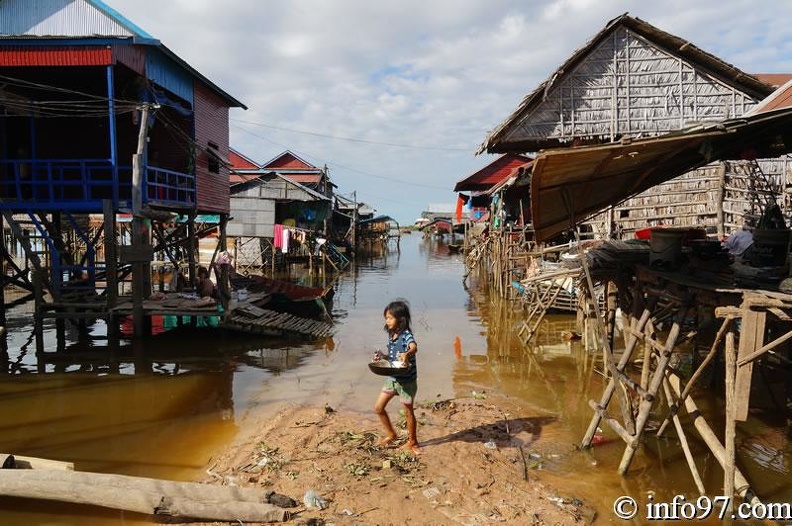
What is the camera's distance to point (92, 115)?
12203mm

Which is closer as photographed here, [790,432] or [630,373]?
[790,432]

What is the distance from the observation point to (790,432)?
689cm

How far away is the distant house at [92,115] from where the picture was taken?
38.5 feet

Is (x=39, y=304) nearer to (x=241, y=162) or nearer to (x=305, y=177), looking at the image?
(x=241, y=162)

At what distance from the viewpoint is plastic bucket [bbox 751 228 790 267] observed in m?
5.51

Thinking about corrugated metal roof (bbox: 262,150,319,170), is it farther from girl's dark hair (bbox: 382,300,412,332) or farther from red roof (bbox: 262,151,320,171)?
girl's dark hair (bbox: 382,300,412,332)

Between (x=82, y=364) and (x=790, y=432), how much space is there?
12.2 m

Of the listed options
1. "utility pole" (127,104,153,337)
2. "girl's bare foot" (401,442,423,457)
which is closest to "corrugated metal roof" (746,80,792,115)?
"girl's bare foot" (401,442,423,457)

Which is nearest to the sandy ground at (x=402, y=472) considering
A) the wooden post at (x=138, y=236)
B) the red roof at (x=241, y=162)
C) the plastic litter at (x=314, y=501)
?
the plastic litter at (x=314, y=501)

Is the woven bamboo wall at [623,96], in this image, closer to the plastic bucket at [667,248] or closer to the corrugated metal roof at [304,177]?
the plastic bucket at [667,248]

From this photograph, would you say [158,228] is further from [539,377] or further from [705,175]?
[705,175]

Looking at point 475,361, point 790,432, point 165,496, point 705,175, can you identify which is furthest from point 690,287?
point 705,175

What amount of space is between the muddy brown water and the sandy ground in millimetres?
377

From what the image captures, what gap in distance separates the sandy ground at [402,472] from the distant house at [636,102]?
339 inches
